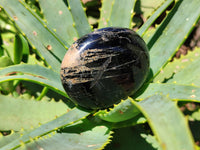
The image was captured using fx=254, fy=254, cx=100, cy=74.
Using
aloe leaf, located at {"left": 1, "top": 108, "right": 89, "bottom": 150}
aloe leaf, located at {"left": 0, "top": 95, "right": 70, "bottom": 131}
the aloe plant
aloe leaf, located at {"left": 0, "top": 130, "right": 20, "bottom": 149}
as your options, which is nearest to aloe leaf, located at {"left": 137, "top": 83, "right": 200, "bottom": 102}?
the aloe plant

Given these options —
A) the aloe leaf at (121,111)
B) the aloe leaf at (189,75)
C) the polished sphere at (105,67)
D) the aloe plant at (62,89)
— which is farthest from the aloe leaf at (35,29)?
the aloe leaf at (189,75)

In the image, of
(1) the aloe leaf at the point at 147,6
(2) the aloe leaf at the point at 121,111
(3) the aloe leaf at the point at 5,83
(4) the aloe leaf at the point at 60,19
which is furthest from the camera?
(1) the aloe leaf at the point at 147,6

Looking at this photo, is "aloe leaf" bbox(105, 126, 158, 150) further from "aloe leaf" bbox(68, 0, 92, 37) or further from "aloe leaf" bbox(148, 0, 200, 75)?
"aloe leaf" bbox(68, 0, 92, 37)

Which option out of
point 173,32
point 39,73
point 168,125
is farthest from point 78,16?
point 168,125

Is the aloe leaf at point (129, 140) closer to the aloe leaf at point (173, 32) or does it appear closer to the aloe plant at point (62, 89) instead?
the aloe plant at point (62, 89)

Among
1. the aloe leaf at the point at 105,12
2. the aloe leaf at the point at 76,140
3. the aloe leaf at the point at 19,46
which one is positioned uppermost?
the aloe leaf at the point at 105,12

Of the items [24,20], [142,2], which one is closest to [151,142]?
[24,20]

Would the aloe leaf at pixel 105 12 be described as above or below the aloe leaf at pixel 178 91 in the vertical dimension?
above
